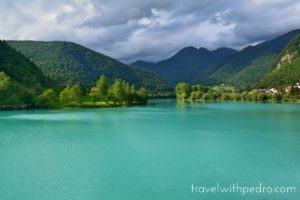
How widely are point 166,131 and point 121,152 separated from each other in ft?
66.4

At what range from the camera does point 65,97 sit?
137 meters

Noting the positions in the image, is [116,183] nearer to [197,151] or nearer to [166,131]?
[197,151]

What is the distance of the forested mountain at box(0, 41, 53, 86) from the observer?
165 metres

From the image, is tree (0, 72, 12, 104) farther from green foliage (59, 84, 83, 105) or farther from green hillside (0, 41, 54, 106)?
green foliage (59, 84, 83, 105)

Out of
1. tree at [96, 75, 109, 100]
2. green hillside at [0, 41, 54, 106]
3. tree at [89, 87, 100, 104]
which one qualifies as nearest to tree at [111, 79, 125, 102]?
tree at [96, 75, 109, 100]

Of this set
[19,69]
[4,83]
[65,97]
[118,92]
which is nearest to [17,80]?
[19,69]

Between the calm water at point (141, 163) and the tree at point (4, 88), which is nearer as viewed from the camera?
the calm water at point (141, 163)

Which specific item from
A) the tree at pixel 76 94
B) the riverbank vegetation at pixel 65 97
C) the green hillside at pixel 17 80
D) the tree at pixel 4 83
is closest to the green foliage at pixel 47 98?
the riverbank vegetation at pixel 65 97

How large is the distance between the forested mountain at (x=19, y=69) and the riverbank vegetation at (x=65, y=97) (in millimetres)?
19006

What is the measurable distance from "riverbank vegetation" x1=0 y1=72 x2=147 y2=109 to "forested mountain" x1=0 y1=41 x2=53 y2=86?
19.0 m

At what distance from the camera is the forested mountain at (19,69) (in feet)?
542

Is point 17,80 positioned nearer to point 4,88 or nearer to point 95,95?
point 4,88

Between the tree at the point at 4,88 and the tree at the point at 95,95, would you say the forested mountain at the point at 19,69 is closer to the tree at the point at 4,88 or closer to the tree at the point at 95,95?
the tree at the point at 95,95

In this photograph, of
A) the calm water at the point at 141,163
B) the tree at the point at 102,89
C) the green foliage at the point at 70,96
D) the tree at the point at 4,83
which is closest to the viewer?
the calm water at the point at 141,163
